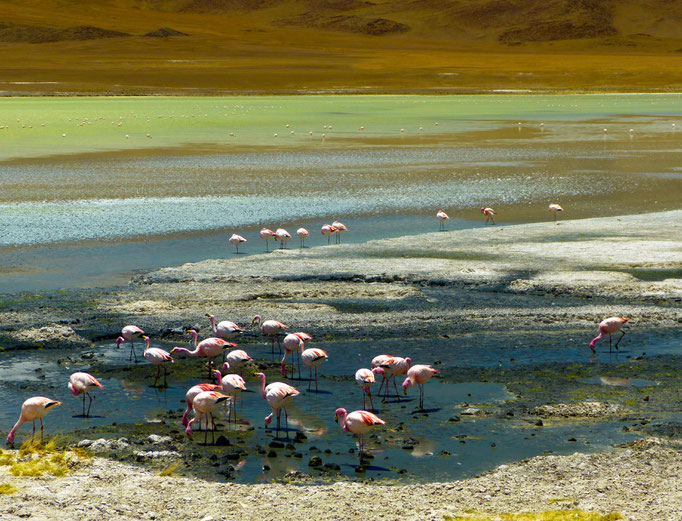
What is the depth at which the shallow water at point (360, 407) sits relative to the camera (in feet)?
31.0

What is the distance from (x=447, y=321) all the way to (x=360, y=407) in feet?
13.2

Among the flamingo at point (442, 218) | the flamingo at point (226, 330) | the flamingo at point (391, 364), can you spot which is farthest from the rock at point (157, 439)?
the flamingo at point (442, 218)

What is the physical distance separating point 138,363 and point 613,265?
31.6 feet

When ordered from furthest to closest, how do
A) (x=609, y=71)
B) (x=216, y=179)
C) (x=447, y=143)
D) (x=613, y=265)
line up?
(x=609, y=71) < (x=447, y=143) < (x=216, y=179) < (x=613, y=265)

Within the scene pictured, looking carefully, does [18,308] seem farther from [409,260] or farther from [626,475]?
[626,475]

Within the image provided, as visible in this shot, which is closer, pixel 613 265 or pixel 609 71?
pixel 613 265

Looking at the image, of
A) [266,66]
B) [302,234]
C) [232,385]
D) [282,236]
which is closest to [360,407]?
[232,385]

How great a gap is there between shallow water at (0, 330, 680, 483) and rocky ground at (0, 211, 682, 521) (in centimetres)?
31

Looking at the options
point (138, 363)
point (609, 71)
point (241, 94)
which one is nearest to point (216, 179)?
point (138, 363)

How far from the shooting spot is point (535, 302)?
615 inches

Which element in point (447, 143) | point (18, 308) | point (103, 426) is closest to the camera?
point (103, 426)

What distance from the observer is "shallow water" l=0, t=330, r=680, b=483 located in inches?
372

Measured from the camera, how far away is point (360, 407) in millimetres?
10859

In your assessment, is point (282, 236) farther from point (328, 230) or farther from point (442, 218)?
point (442, 218)
